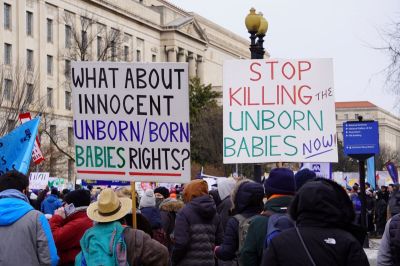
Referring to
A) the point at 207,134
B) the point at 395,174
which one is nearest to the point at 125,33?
the point at 207,134

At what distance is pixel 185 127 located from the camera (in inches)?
291

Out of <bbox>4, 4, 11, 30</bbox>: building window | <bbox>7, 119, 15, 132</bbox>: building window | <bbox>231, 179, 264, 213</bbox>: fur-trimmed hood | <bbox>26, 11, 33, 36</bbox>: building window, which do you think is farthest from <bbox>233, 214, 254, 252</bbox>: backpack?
<bbox>26, 11, 33, 36</bbox>: building window

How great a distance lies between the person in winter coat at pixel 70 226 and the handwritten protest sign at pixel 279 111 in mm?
2352

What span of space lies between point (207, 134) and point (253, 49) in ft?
183

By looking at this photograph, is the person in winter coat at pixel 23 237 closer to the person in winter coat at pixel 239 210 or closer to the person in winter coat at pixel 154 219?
the person in winter coat at pixel 239 210

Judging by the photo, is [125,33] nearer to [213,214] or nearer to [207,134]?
[207,134]

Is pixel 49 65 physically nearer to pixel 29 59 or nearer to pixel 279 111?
pixel 29 59

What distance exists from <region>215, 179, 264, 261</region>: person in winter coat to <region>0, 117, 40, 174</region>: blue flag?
2.82 m

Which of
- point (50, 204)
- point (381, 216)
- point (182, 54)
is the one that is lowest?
point (381, 216)

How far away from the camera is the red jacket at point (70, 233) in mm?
7723

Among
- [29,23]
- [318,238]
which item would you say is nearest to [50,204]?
[318,238]

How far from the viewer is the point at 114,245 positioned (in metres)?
6.16

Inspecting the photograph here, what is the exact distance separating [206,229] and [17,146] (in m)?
2.50

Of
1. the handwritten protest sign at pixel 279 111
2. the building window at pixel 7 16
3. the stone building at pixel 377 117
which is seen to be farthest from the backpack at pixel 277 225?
the stone building at pixel 377 117
